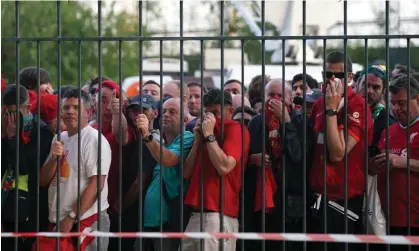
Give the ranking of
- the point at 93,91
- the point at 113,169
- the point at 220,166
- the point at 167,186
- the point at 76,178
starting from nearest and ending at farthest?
the point at 220,166, the point at 76,178, the point at 167,186, the point at 113,169, the point at 93,91

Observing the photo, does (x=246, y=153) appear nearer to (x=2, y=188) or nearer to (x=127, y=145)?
(x=127, y=145)

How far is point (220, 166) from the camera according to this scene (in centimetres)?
734

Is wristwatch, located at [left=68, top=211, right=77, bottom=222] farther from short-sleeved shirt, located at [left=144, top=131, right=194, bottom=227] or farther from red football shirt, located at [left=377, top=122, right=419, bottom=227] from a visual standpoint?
red football shirt, located at [left=377, top=122, right=419, bottom=227]

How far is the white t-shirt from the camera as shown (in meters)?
7.77

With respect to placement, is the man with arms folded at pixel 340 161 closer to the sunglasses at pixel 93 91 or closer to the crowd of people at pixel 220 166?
the crowd of people at pixel 220 166

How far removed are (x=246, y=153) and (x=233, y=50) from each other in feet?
83.6

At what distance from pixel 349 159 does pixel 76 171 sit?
1925mm

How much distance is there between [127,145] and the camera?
331 inches

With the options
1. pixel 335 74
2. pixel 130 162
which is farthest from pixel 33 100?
pixel 335 74

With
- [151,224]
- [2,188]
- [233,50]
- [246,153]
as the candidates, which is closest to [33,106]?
[2,188]

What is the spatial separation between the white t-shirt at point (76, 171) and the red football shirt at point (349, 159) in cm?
147

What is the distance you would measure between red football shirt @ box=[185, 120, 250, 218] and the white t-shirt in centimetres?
65

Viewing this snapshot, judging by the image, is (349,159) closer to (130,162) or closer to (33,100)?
(130,162)

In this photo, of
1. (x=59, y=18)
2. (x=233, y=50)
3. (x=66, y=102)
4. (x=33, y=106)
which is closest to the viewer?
(x=59, y=18)
